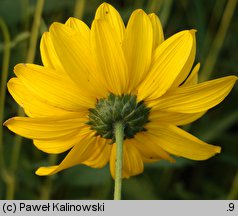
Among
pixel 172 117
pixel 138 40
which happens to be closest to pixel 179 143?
pixel 172 117

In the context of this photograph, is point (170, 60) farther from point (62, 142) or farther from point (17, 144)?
point (17, 144)

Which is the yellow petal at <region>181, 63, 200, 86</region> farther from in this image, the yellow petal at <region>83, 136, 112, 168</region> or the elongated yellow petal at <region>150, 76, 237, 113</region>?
the yellow petal at <region>83, 136, 112, 168</region>

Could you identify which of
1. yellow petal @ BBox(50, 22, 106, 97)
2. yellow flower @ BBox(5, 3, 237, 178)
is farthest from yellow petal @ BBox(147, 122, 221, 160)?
yellow petal @ BBox(50, 22, 106, 97)

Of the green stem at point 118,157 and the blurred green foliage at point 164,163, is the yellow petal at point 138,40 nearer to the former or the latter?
the green stem at point 118,157

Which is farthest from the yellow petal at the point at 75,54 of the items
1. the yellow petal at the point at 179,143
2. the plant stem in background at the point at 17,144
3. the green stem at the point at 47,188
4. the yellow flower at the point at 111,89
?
the green stem at the point at 47,188

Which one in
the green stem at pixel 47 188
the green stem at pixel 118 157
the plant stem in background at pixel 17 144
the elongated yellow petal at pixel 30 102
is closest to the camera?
the green stem at pixel 118 157
